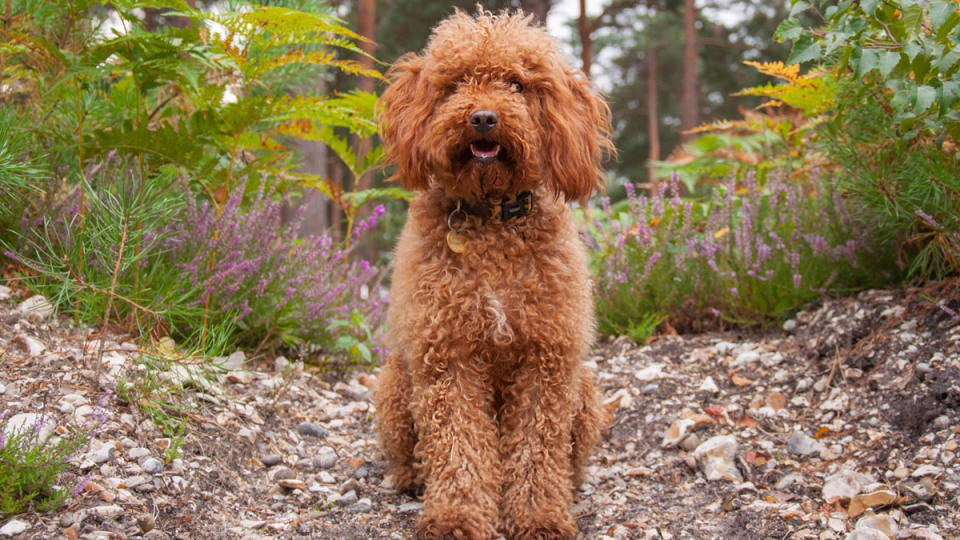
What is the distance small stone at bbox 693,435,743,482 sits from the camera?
10.6 feet

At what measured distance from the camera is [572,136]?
9.39 feet

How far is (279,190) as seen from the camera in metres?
4.48

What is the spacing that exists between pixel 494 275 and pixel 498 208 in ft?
0.90

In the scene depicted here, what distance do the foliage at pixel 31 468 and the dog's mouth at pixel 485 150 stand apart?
1540 mm

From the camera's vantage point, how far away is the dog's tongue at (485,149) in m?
2.75

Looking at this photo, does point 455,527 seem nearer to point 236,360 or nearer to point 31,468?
point 31,468

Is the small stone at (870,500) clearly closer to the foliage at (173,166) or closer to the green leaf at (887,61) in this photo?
the green leaf at (887,61)

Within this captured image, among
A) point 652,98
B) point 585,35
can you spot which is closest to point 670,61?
point 652,98

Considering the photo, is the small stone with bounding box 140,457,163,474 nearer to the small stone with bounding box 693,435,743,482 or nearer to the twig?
the twig

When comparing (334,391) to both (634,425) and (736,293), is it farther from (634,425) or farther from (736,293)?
(736,293)

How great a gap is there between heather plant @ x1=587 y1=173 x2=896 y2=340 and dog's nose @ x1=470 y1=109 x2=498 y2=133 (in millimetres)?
2066

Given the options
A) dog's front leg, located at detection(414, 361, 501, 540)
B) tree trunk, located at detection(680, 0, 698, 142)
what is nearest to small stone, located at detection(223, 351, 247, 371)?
dog's front leg, located at detection(414, 361, 501, 540)

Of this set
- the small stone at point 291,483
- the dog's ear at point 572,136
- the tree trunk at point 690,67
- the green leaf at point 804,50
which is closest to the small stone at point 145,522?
the small stone at point 291,483

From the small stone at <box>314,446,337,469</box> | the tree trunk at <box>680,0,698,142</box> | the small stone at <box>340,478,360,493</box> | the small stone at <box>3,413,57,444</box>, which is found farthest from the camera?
the tree trunk at <box>680,0,698,142</box>
